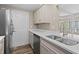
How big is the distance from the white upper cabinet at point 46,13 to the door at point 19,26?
38cm

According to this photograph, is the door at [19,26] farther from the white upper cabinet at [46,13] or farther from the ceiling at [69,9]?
the ceiling at [69,9]

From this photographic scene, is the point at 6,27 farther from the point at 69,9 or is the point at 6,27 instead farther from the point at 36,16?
the point at 69,9

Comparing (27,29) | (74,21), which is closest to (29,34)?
(27,29)

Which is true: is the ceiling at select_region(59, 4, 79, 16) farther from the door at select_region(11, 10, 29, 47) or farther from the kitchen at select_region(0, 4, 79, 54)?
the door at select_region(11, 10, 29, 47)

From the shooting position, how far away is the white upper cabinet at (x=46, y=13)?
9.06ft

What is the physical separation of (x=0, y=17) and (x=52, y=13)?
147 cm

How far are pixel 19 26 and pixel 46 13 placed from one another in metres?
0.98

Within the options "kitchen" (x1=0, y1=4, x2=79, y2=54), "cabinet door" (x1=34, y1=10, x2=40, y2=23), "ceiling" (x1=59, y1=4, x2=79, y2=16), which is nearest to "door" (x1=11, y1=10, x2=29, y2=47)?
"kitchen" (x1=0, y1=4, x2=79, y2=54)

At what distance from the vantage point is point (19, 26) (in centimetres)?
321

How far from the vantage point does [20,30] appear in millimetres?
3176

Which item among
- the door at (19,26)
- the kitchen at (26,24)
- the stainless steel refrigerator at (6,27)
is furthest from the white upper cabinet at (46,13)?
the stainless steel refrigerator at (6,27)

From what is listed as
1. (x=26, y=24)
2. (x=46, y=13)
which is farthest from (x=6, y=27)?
(x=46, y=13)
